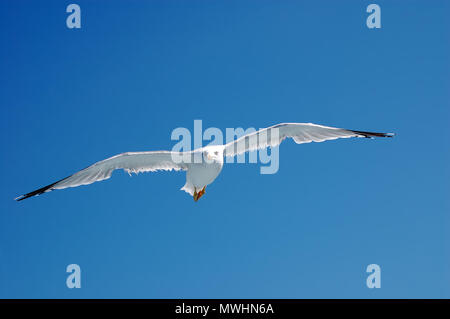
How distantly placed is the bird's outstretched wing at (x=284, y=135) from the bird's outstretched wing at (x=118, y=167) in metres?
1.40

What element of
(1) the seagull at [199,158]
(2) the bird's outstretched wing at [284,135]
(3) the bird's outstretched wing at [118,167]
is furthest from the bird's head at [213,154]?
(3) the bird's outstretched wing at [118,167]

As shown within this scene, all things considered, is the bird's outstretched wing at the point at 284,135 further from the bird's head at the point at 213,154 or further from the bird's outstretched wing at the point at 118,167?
the bird's outstretched wing at the point at 118,167

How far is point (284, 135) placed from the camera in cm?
1097

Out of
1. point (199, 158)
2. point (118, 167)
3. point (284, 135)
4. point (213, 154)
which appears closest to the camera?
point (213, 154)

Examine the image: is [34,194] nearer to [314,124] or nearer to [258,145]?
[258,145]

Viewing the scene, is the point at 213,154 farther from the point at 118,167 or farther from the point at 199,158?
the point at 118,167

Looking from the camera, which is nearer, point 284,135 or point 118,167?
point 118,167

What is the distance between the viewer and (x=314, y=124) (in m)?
10.6

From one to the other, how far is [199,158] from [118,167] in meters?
2.07

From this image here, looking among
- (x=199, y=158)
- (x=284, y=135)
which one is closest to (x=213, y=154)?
(x=199, y=158)

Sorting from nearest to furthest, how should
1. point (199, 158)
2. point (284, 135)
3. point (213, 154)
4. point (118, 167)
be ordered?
1. point (213, 154)
2. point (199, 158)
3. point (118, 167)
4. point (284, 135)

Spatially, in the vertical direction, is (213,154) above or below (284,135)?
below

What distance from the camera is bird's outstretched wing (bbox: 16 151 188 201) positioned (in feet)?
34.0

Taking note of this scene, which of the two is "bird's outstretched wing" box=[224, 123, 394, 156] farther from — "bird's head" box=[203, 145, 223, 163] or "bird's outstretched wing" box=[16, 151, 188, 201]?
"bird's outstretched wing" box=[16, 151, 188, 201]
